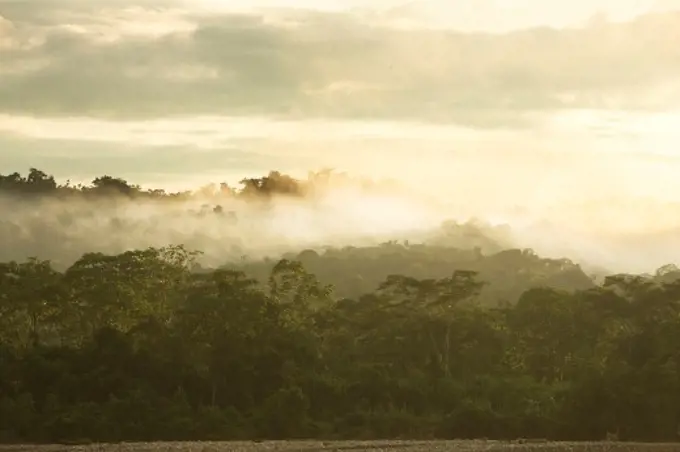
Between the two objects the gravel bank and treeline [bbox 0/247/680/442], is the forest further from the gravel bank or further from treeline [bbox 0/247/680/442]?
the gravel bank

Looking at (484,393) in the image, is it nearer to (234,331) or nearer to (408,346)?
(408,346)

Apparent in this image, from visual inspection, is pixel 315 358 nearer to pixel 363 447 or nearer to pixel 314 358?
pixel 314 358

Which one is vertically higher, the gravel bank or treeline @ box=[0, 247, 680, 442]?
treeline @ box=[0, 247, 680, 442]

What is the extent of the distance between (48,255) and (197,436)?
137 ft

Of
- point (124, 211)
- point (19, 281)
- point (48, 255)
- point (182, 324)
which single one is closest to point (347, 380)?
point (182, 324)

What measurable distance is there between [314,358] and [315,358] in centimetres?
5

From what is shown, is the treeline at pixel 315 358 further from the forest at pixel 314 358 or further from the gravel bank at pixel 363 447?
the gravel bank at pixel 363 447

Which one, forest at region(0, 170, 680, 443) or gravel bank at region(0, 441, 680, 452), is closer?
gravel bank at region(0, 441, 680, 452)

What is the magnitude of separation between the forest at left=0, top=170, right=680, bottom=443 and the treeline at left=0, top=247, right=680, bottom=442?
6 centimetres

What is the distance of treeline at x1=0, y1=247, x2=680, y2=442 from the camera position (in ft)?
115

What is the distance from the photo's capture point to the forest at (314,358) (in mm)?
34875

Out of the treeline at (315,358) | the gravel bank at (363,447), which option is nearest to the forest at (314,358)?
the treeline at (315,358)

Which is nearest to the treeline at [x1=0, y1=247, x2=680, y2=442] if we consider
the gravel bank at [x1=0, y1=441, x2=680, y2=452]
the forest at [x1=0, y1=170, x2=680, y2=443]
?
the forest at [x1=0, y1=170, x2=680, y2=443]

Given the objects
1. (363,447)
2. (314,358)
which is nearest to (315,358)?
(314,358)
